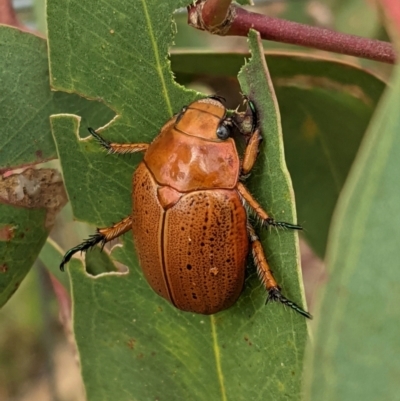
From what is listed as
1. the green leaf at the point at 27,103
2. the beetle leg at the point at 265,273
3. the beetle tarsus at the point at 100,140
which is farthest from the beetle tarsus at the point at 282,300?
the green leaf at the point at 27,103

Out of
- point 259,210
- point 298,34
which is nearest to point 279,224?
point 259,210

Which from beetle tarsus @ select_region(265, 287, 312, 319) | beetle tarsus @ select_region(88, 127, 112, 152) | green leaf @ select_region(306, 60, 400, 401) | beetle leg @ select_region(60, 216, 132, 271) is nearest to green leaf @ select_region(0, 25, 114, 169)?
beetle tarsus @ select_region(88, 127, 112, 152)

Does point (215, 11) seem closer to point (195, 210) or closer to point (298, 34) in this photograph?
point (298, 34)

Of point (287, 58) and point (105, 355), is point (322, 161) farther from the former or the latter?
point (105, 355)

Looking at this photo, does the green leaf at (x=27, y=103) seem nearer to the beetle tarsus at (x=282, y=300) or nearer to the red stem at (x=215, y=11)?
the red stem at (x=215, y=11)

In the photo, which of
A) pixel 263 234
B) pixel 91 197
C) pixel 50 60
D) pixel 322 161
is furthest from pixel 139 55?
pixel 322 161

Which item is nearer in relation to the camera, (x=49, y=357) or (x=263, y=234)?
(x=263, y=234)
